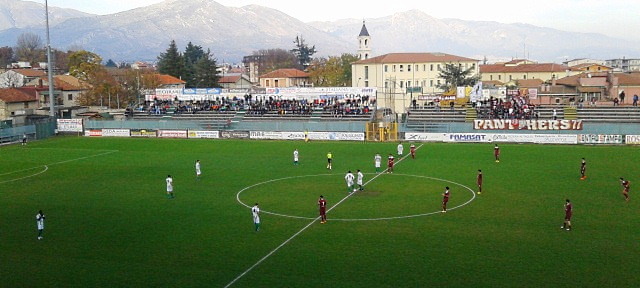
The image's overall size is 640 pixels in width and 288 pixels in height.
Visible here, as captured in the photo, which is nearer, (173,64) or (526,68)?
(526,68)

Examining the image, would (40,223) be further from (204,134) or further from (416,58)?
(416,58)

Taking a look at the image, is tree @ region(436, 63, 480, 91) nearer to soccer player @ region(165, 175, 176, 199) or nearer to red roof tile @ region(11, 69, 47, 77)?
red roof tile @ region(11, 69, 47, 77)

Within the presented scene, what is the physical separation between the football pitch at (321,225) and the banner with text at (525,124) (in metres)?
7.34

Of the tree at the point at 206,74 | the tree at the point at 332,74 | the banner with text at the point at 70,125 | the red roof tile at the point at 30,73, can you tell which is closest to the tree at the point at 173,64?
the tree at the point at 206,74

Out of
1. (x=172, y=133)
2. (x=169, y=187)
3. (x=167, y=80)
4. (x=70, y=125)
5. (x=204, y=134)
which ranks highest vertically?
(x=167, y=80)

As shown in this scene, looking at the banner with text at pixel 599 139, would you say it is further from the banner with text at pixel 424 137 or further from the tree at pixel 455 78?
the tree at pixel 455 78

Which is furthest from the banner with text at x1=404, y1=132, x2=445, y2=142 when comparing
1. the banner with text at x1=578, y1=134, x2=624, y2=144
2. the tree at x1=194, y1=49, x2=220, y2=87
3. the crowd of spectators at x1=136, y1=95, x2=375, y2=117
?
the tree at x1=194, y1=49, x2=220, y2=87

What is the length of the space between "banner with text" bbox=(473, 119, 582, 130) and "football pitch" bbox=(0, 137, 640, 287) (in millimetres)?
7338

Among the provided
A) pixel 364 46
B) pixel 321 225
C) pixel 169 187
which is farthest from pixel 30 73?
pixel 321 225

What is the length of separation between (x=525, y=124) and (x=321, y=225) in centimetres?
3332

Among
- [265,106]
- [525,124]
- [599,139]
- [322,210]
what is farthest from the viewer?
[265,106]

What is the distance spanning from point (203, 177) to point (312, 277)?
20.3 meters

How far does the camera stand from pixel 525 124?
52.1m

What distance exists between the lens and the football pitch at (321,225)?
18.3m
